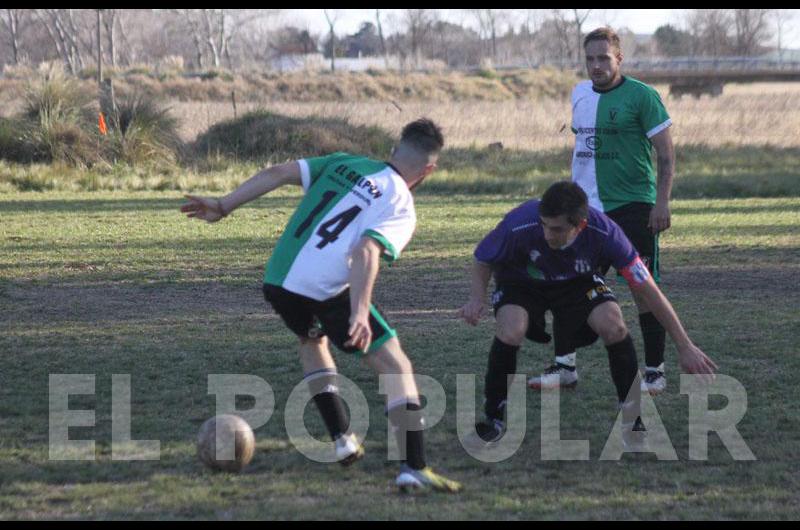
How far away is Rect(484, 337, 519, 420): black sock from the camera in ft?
18.9

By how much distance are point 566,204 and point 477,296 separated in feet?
2.35

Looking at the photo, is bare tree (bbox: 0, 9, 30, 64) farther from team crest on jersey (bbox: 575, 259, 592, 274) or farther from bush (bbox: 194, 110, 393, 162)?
team crest on jersey (bbox: 575, 259, 592, 274)

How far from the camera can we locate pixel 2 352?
26.2ft

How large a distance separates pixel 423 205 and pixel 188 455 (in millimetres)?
Answer: 13690

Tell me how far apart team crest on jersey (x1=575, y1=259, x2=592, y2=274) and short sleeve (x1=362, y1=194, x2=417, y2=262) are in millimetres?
1101

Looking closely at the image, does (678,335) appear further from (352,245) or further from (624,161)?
(624,161)

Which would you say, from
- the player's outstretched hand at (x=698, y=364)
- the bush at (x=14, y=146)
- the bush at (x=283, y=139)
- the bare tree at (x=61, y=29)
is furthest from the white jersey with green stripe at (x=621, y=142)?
the bare tree at (x=61, y=29)

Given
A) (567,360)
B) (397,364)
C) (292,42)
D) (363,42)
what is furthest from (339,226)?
(363,42)

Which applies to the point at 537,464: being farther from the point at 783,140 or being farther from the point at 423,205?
the point at 783,140

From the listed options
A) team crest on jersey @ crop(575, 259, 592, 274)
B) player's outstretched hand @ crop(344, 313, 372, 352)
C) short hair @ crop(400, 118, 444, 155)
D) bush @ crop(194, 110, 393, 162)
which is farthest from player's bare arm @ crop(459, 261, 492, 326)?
bush @ crop(194, 110, 393, 162)

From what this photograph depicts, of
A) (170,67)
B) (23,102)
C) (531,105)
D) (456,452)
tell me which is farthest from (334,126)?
(170,67)

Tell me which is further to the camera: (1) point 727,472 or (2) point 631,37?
(2) point 631,37

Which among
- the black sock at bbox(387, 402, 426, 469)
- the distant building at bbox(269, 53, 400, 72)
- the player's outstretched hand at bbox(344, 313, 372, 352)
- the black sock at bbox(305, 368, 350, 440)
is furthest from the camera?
the distant building at bbox(269, 53, 400, 72)

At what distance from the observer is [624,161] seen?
22.8 feet
